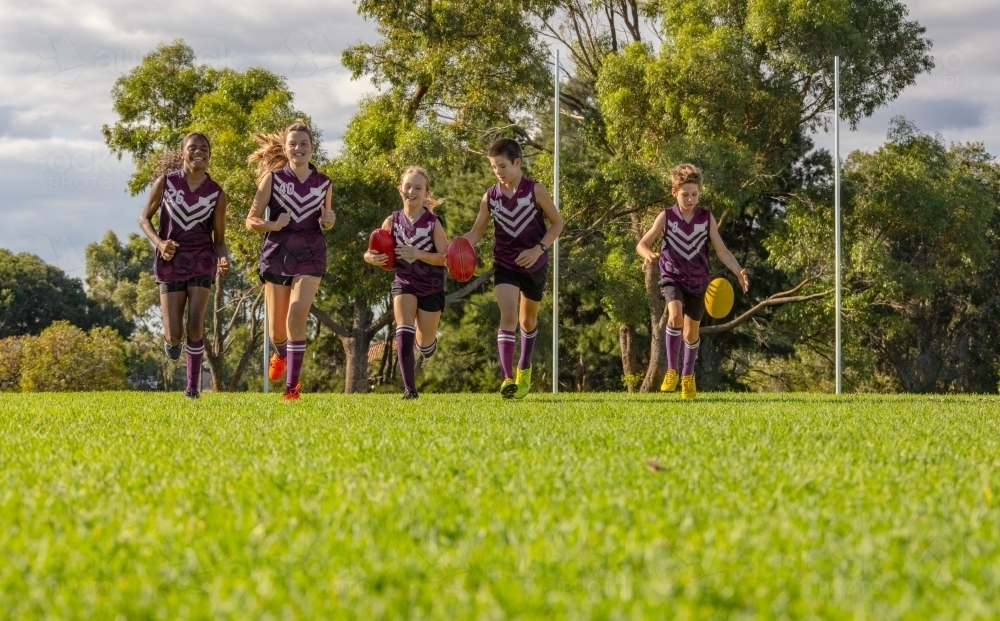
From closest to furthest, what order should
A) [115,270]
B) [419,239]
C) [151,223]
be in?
[419,239] < [151,223] < [115,270]

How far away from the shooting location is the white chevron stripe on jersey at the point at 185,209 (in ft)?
30.2

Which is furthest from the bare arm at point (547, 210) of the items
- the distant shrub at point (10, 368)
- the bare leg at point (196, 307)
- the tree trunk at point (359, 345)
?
the distant shrub at point (10, 368)

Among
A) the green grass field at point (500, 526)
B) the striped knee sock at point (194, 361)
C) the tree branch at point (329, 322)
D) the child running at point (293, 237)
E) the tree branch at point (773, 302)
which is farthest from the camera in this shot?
the tree branch at point (329, 322)

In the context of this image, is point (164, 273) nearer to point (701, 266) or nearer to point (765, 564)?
point (701, 266)

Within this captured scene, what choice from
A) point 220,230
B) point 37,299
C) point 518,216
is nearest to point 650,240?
point 518,216

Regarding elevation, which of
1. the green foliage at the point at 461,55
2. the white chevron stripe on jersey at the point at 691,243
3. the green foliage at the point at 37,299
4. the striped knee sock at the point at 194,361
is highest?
the green foliage at the point at 461,55

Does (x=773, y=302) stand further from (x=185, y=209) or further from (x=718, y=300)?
(x=185, y=209)

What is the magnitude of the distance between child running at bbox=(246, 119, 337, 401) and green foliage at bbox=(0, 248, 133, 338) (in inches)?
1841

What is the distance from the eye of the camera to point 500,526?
8.66 feet

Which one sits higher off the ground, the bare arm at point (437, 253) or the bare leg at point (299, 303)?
the bare arm at point (437, 253)

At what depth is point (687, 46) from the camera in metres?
25.5

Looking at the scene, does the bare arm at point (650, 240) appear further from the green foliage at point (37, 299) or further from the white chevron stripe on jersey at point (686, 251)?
the green foliage at point (37, 299)

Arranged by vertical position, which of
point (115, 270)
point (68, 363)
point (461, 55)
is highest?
point (461, 55)

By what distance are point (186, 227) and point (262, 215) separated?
2.70 feet
